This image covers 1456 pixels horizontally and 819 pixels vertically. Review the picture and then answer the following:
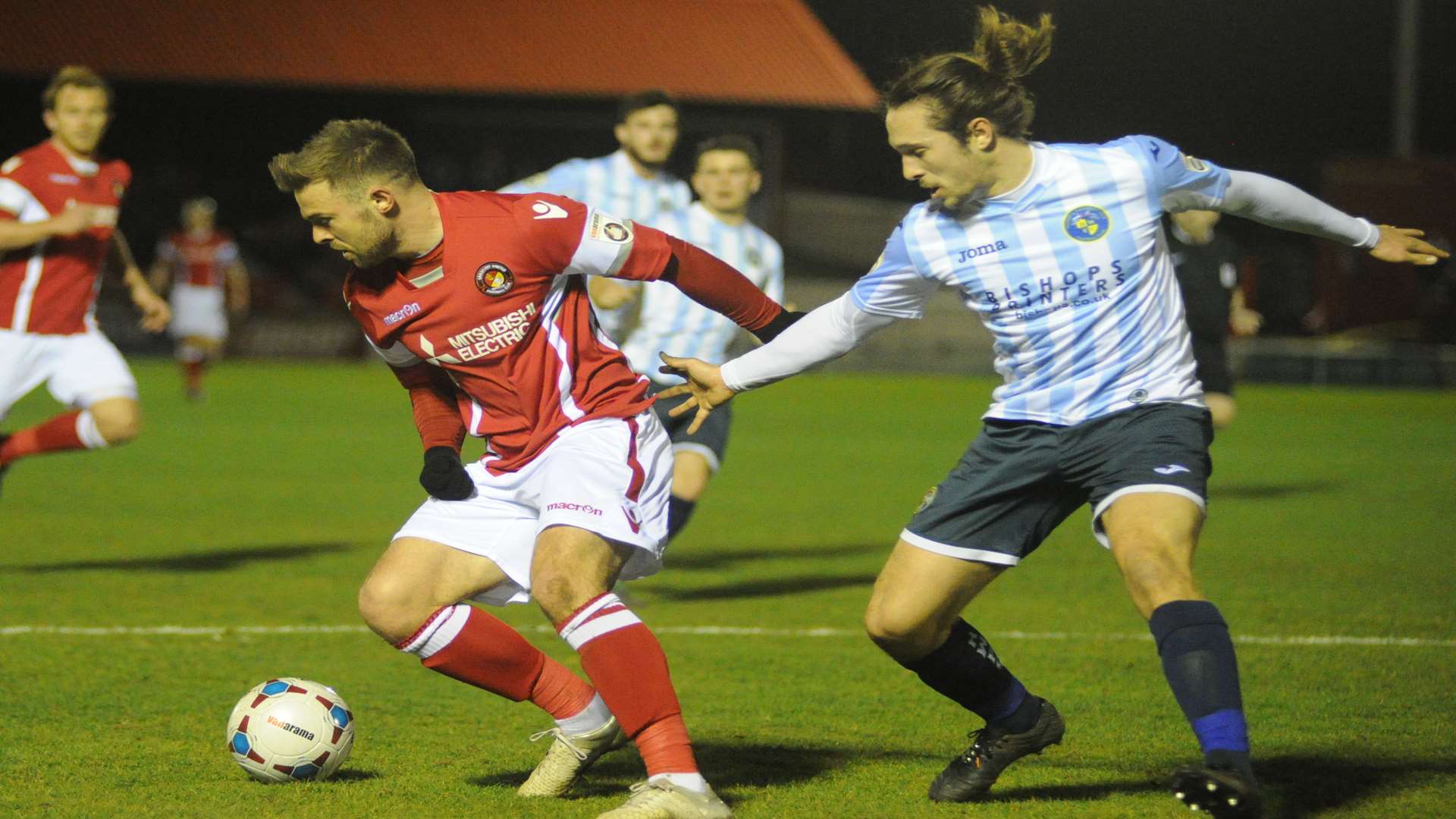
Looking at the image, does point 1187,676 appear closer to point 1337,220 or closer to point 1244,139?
point 1337,220

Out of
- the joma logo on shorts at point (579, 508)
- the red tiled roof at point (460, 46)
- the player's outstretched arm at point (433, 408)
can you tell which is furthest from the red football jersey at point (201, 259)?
the joma logo on shorts at point (579, 508)

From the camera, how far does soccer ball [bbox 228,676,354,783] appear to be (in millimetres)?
4395

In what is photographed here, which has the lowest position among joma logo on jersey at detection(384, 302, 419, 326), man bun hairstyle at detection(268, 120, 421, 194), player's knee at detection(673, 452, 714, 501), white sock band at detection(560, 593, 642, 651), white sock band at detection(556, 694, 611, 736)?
player's knee at detection(673, 452, 714, 501)

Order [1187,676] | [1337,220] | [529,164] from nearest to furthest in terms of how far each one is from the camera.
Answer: [1187,676], [1337,220], [529,164]

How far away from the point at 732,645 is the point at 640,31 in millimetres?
25645

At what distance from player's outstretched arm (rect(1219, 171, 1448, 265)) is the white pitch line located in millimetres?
2573

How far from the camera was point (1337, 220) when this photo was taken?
4320 mm

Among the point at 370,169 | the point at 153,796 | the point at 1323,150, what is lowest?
the point at 1323,150

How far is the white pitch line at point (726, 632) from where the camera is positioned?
21.6ft

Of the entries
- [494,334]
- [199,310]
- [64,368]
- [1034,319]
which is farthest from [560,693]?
[199,310]

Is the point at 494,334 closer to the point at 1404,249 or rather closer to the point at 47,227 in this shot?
the point at 1404,249

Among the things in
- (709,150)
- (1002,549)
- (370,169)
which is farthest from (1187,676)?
(709,150)

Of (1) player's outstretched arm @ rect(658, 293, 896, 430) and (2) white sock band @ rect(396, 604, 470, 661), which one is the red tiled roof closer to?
(1) player's outstretched arm @ rect(658, 293, 896, 430)

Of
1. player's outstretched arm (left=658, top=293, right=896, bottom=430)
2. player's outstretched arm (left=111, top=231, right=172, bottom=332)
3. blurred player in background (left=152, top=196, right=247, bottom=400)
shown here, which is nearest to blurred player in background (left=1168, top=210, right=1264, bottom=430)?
player's outstretched arm (left=111, top=231, right=172, bottom=332)
